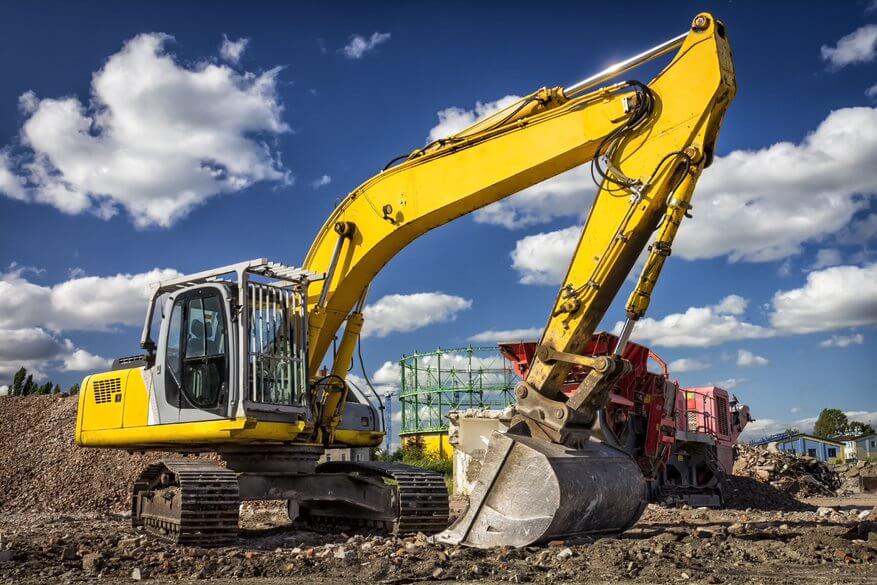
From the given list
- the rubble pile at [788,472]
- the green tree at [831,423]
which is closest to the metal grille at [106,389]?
the rubble pile at [788,472]

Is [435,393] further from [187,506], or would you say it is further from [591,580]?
[591,580]

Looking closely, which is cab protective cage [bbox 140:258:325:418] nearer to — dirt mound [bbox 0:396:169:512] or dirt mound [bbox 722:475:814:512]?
dirt mound [bbox 0:396:169:512]

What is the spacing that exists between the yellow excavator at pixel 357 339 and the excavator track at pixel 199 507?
0.7 inches

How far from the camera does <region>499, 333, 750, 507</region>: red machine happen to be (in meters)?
14.1

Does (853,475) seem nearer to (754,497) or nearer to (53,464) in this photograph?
(754,497)

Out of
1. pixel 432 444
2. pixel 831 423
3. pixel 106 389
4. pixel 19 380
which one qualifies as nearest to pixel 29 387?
pixel 19 380

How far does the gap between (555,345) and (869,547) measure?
2.91 metres

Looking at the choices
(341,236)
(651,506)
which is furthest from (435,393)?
(341,236)

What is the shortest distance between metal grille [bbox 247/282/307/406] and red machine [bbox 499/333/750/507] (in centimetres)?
445

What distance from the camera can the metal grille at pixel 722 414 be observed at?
20.1 m

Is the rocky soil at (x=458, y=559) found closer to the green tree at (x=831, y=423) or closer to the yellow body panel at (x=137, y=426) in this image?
the yellow body panel at (x=137, y=426)

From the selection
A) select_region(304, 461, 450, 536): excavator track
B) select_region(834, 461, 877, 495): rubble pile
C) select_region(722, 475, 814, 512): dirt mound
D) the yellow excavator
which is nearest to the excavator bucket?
Answer: the yellow excavator

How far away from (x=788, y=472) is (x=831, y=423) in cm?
5818

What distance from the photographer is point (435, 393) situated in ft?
125
